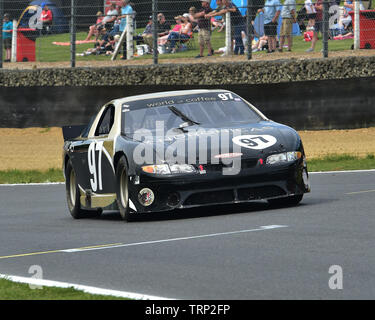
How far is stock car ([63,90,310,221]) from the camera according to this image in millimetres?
10664

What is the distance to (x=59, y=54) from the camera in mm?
26047

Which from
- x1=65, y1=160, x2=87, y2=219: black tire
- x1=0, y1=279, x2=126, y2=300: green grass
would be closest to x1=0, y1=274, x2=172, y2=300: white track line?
x1=0, y1=279, x2=126, y2=300: green grass

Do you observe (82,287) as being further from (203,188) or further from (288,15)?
(288,15)

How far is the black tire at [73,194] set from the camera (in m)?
12.6

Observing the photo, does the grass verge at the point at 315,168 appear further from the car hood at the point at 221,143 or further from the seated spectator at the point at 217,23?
the car hood at the point at 221,143

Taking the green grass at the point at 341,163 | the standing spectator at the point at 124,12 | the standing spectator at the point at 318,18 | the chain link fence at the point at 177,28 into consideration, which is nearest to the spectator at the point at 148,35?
the chain link fence at the point at 177,28

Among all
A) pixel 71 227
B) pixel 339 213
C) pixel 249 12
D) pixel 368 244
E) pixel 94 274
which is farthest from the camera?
pixel 249 12

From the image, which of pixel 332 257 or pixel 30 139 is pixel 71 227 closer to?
pixel 332 257

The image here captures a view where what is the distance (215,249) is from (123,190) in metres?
2.74

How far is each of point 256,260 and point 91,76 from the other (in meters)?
17.4

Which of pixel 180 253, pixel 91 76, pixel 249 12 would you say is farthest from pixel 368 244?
pixel 91 76

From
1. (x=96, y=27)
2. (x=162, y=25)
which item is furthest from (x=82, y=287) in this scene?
(x=96, y=27)

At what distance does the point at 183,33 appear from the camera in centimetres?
2445

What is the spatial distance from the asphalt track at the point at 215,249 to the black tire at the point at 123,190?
0.16m
